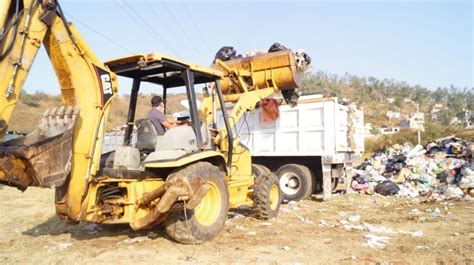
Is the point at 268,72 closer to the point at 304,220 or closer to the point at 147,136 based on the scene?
the point at 304,220

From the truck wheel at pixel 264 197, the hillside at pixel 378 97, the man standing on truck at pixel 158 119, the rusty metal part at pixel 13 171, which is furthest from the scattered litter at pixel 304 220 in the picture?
the hillside at pixel 378 97

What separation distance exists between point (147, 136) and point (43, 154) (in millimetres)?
1508

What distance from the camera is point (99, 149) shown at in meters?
4.61

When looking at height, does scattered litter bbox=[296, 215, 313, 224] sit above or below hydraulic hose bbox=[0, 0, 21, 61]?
below

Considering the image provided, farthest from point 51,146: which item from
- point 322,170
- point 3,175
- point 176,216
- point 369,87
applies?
point 369,87

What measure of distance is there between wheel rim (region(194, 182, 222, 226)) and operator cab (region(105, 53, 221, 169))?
1.89 feet

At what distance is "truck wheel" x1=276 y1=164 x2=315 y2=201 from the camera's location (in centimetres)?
910

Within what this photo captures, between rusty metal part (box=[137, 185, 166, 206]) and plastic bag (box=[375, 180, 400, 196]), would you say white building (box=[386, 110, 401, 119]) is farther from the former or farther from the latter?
rusty metal part (box=[137, 185, 166, 206])

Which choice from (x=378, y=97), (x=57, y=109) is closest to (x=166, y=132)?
(x=57, y=109)

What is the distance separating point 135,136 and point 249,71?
3.22 metres

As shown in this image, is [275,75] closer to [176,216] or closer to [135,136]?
[135,136]

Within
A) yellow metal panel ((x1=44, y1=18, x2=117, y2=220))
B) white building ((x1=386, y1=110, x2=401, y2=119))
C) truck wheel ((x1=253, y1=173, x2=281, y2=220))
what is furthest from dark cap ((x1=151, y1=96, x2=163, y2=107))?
white building ((x1=386, y1=110, x2=401, y2=119))

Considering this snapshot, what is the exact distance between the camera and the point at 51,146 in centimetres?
409

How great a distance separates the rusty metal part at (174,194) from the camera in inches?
169
